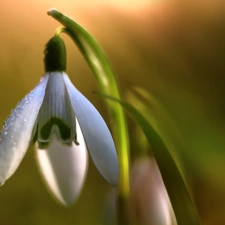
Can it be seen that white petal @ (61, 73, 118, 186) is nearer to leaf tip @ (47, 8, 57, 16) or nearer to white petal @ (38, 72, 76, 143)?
white petal @ (38, 72, 76, 143)

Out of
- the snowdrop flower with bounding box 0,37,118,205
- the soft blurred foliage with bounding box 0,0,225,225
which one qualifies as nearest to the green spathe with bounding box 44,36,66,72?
the snowdrop flower with bounding box 0,37,118,205

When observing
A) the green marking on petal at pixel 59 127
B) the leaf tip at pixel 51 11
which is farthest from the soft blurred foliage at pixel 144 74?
the green marking on petal at pixel 59 127

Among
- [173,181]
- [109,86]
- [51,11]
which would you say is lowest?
[173,181]

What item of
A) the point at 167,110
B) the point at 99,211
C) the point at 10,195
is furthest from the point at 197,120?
the point at 10,195

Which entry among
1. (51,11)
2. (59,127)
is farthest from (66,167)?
(51,11)

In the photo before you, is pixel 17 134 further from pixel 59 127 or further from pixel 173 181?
pixel 173 181
